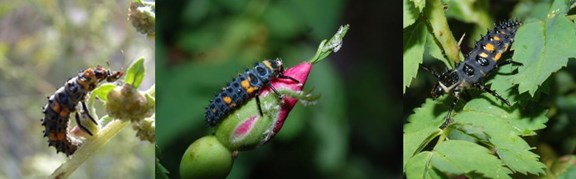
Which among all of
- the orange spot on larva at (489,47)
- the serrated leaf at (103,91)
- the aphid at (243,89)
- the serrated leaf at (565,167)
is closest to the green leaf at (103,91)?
the serrated leaf at (103,91)

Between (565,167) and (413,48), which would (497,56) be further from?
(565,167)

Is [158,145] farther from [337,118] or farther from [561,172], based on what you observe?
[561,172]

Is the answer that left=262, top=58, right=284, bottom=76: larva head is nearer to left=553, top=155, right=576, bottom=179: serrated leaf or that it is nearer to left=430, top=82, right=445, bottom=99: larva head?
left=430, top=82, right=445, bottom=99: larva head

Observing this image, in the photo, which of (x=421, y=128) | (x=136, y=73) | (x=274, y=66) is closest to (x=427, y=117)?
(x=421, y=128)

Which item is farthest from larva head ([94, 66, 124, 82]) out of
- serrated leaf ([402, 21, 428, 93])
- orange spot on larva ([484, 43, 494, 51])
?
orange spot on larva ([484, 43, 494, 51])

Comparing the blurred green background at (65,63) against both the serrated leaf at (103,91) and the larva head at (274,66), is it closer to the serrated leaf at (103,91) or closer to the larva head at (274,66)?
the serrated leaf at (103,91)
